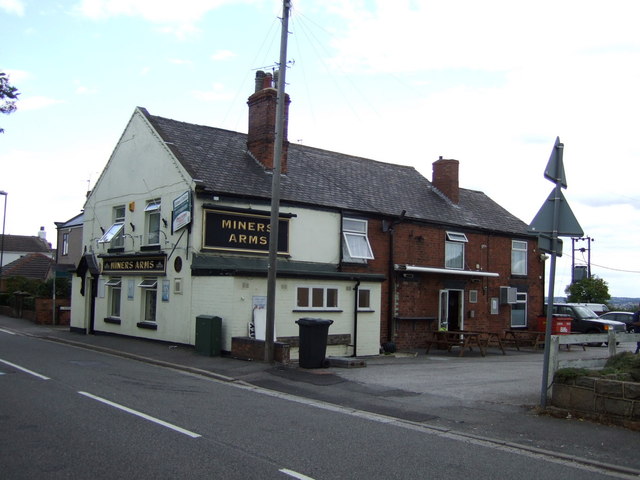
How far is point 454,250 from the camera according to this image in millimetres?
24625

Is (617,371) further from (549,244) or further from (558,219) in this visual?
(558,219)

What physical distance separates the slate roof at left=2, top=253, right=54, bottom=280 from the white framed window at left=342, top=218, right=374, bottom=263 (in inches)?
1332

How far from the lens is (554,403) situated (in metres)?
9.40

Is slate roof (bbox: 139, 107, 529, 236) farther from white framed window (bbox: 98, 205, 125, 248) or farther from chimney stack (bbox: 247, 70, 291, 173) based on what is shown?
white framed window (bbox: 98, 205, 125, 248)

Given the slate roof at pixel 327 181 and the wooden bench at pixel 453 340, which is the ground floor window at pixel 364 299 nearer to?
the wooden bench at pixel 453 340

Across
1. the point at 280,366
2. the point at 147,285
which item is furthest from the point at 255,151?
the point at 280,366

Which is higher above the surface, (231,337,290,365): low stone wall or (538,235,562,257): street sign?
(538,235,562,257): street sign

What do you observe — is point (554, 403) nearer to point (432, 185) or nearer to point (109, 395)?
point (109, 395)

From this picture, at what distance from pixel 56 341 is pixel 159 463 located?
55.0 ft

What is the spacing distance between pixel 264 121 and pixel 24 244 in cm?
6341

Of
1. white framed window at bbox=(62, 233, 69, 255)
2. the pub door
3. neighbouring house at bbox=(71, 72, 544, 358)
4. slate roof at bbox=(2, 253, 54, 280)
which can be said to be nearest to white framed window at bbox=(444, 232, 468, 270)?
neighbouring house at bbox=(71, 72, 544, 358)

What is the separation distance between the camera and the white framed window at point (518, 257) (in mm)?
27031

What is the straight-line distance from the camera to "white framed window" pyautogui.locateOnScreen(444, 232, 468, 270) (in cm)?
2427

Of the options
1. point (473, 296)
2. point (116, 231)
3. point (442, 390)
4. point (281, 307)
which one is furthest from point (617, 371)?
point (116, 231)
